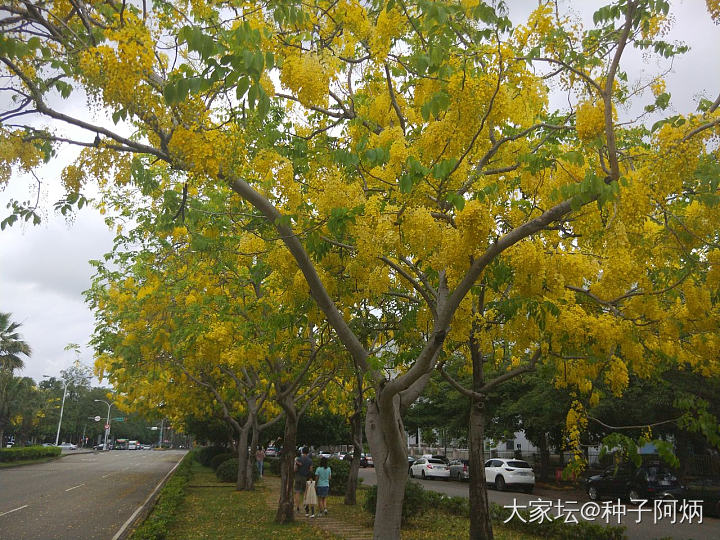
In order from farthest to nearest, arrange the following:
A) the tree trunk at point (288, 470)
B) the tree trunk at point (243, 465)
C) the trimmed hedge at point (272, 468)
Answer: the trimmed hedge at point (272, 468), the tree trunk at point (243, 465), the tree trunk at point (288, 470)

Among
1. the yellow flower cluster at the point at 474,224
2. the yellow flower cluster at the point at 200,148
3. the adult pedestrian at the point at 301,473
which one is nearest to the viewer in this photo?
the yellow flower cluster at the point at 200,148

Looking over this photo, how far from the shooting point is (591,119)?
473 centimetres

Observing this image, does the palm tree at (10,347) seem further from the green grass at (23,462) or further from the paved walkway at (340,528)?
the paved walkway at (340,528)

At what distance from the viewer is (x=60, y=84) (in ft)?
16.9

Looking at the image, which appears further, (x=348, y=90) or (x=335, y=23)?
(x=348, y=90)

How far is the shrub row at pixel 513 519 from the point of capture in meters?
9.59

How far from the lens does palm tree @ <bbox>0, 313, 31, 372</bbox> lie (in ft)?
111

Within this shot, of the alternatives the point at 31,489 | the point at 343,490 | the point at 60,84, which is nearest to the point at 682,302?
the point at 60,84

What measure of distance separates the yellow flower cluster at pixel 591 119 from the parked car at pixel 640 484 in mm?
13675

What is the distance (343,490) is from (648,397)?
10390mm

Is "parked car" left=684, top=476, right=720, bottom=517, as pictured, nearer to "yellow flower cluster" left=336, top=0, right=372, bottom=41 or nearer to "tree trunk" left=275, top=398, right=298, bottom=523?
"tree trunk" left=275, top=398, right=298, bottom=523

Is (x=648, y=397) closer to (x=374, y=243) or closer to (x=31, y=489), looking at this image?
(x=374, y=243)

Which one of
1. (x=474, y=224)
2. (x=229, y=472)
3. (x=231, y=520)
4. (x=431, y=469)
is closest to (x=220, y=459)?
(x=229, y=472)

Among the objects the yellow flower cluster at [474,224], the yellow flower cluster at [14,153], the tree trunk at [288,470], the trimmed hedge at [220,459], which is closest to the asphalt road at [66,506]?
the tree trunk at [288,470]
